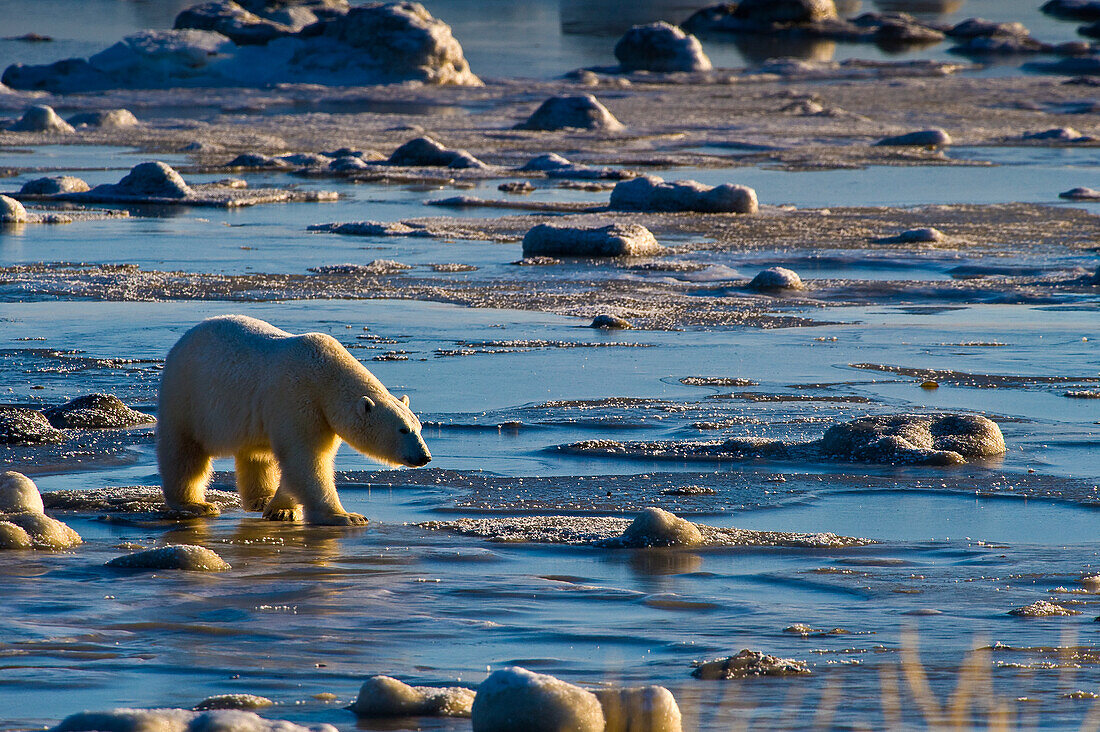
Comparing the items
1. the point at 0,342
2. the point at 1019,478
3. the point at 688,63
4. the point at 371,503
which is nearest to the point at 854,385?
the point at 1019,478

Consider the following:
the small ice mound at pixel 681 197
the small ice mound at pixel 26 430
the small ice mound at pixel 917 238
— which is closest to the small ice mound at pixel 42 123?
the small ice mound at pixel 681 197

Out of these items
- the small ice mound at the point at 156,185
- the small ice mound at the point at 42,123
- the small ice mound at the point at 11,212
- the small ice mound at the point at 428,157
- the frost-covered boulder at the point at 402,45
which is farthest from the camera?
the frost-covered boulder at the point at 402,45

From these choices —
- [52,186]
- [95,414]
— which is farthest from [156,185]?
[95,414]

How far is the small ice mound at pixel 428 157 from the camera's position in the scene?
25.6m

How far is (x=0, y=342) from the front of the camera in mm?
10586

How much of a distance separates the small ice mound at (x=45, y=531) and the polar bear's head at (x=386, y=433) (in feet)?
3.81

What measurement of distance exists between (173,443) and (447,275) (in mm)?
7524

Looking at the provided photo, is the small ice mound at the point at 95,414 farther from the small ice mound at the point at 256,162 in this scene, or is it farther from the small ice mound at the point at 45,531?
the small ice mound at the point at 256,162

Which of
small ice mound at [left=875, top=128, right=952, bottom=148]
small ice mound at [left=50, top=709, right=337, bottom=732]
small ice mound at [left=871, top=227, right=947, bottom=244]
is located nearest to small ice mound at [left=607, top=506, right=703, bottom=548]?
small ice mound at [left=50, top=709, right=337, bottom=732]

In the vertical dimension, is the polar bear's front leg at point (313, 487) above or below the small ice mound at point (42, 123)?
below

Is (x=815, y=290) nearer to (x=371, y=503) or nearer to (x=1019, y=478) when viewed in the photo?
(x=1019, y=478)

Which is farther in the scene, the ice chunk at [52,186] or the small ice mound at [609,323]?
the ice chunk at [52,186]

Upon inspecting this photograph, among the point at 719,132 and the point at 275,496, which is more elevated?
the point at 719,132

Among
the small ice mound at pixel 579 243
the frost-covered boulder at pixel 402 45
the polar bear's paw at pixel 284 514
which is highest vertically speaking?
the frost-covered boulder at pixel 402 45
